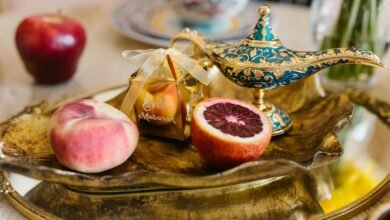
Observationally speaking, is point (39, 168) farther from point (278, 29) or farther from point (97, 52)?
point (278, 29)

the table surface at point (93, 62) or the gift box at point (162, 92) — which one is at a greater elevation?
the gift box at point (162, 92)

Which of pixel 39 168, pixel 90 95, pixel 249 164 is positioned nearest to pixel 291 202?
pixel 249 164

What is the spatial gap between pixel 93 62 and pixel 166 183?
55 cm

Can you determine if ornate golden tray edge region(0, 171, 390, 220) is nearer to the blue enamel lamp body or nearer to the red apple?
the blue enamel lamp body

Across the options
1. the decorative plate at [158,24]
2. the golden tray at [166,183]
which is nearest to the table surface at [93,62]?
the decorative plate at [158,24]

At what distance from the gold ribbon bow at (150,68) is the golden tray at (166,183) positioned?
0.05 m

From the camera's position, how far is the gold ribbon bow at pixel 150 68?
524 mm

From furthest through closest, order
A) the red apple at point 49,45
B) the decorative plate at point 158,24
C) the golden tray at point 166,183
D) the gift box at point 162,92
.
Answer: the decorative plate at point 158,24
the red apple at point 49,45
the gift box at point 162,92
the golden tray at point 166,183

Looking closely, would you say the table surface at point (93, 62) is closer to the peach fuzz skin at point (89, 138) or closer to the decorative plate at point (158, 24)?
the decorative plate at point (158, 24)

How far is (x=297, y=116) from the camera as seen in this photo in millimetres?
606

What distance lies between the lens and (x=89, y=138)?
1.45 feet

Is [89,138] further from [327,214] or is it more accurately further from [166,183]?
[327,214]

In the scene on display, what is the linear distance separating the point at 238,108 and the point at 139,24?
543 mm

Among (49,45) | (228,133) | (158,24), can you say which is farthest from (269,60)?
(158,24)
